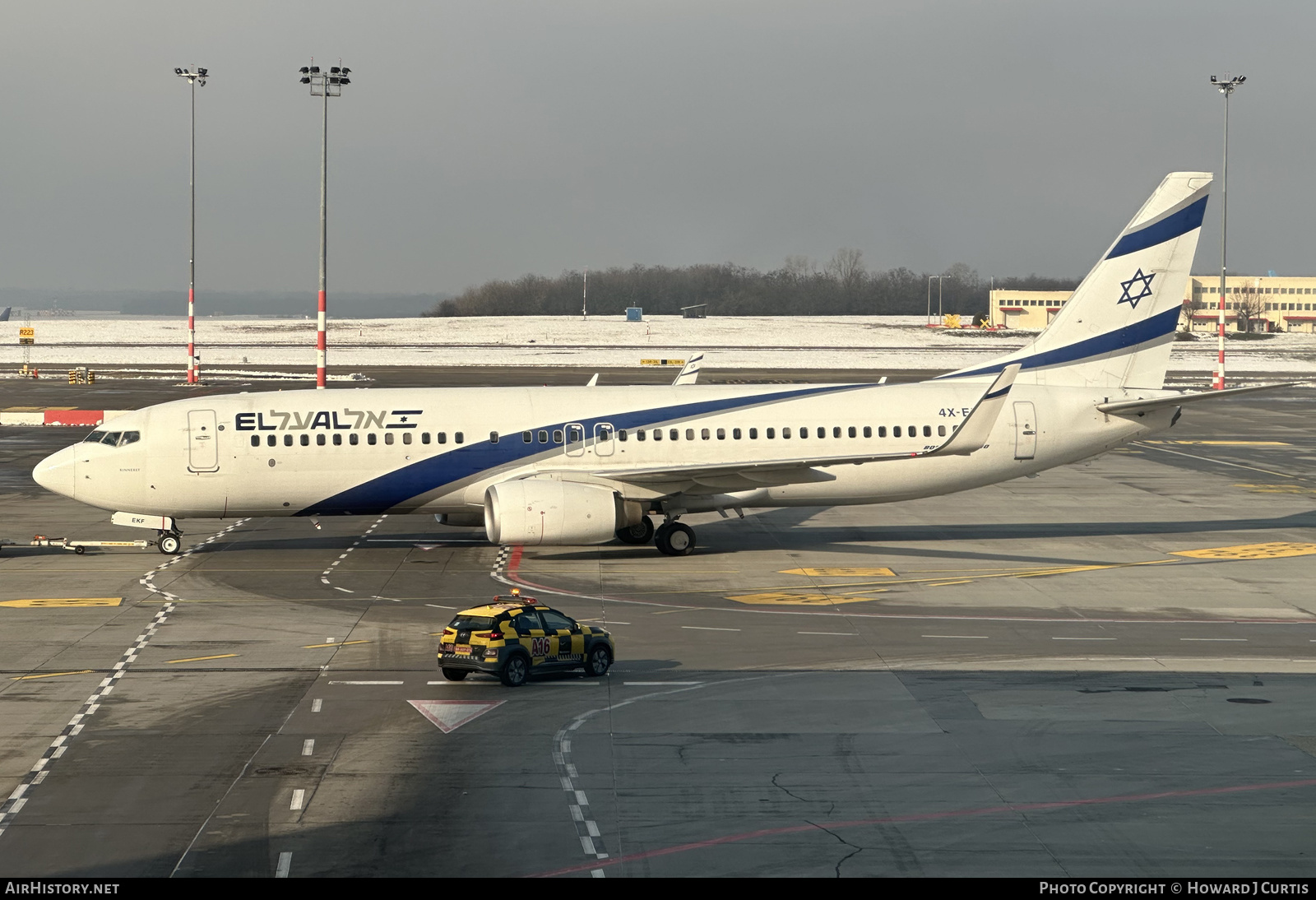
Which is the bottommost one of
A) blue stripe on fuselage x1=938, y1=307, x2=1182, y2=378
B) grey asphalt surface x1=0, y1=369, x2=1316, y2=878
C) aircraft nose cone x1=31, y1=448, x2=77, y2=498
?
grey asphalt surface x1=0, y1=369, x2=1316, y2=878

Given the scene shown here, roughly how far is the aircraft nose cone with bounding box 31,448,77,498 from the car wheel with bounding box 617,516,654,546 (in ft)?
50.3

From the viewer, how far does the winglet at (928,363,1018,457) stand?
35.3 m

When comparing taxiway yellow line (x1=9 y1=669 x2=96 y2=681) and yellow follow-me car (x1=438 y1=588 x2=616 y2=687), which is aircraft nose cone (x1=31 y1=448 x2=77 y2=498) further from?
yellow follow-me car (x1=438 y1=588 x2=616 y2=687)

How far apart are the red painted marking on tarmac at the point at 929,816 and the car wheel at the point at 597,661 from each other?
8.39m

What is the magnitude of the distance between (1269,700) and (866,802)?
369 inches

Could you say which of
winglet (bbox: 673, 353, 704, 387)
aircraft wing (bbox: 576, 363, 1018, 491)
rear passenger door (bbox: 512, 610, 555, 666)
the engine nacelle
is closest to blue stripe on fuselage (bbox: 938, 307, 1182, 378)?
aircraft wing (bbox: 576, 363, 1018, 491)

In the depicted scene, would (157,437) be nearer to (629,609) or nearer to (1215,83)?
(629,609)

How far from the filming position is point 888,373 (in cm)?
12300

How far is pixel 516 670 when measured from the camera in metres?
24.5

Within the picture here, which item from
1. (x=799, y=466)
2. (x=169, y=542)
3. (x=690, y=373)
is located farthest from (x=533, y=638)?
(x=690, y=373)

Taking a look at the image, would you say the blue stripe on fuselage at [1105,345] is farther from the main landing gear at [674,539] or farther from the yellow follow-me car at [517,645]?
the yellow follow-me car at [517,645]

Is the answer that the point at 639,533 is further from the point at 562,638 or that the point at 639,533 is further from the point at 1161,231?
the point at 1161,231

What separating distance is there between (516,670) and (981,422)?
1646cm
